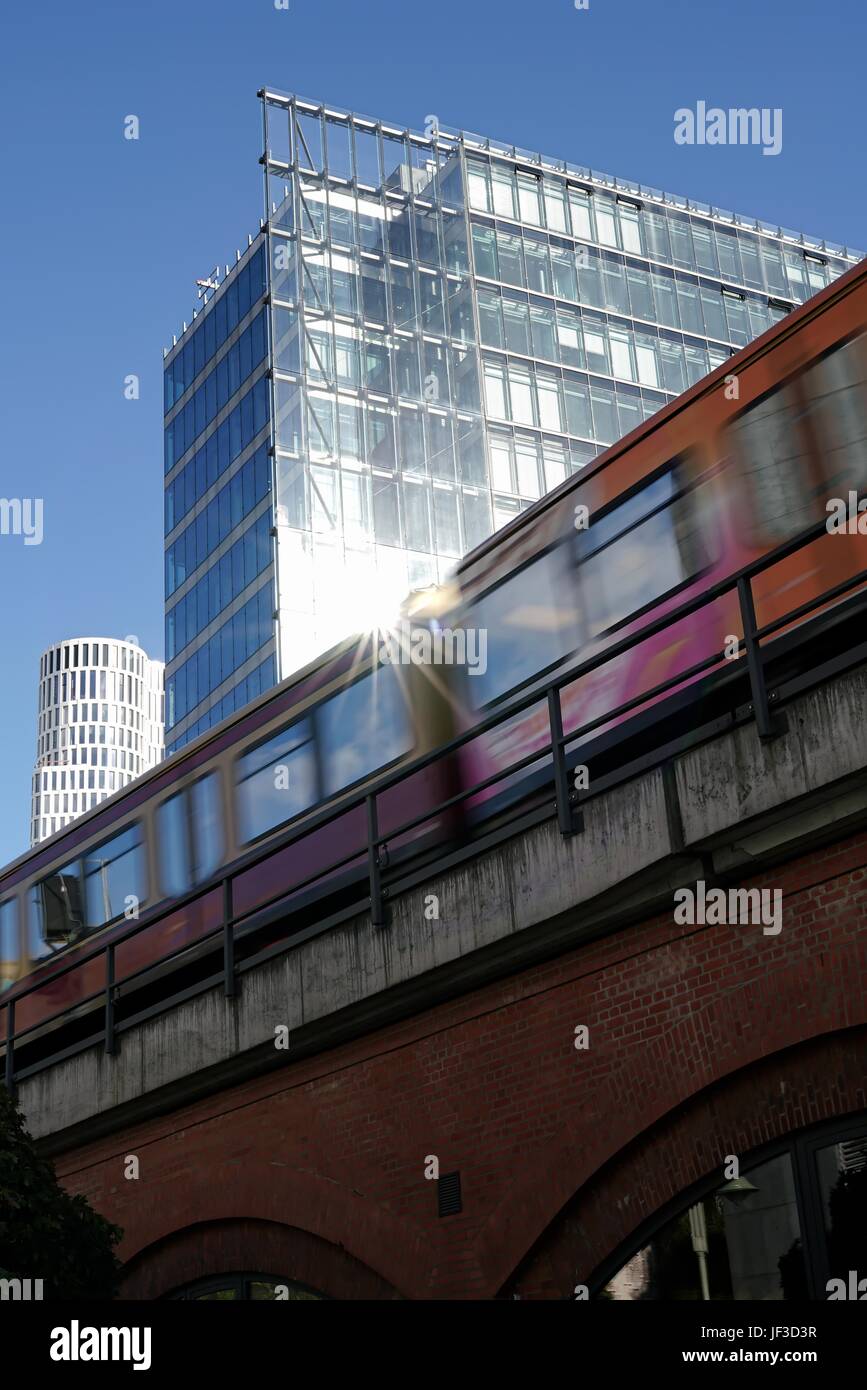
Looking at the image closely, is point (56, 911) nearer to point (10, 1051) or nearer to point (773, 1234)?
point (10, 1051)

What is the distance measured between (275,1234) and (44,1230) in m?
1.90

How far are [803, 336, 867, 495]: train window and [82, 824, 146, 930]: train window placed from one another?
935 cm

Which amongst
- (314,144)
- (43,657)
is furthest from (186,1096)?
(43,657)

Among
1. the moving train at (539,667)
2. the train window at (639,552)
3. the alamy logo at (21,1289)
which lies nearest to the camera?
the alamy logo at (21,1289)

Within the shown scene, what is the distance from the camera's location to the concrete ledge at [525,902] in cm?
775

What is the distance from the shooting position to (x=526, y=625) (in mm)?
12258

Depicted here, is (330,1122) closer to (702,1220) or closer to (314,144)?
(702,1220)

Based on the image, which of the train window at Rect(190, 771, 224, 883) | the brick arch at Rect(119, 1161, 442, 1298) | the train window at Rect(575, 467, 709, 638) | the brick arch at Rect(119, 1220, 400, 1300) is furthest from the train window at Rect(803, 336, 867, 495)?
the train window at Rect(190, 771, 224, 883)

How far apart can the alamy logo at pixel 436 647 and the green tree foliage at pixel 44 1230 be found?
4.99 meters

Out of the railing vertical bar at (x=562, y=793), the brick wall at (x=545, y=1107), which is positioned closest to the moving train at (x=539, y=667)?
the railing vertical bar at (x=562, y=793)

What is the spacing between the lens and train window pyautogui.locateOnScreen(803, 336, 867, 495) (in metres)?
10.1

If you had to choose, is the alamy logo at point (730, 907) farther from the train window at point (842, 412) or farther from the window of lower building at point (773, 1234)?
the train window at point (842, 412)

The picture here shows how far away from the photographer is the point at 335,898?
41.7 ft
